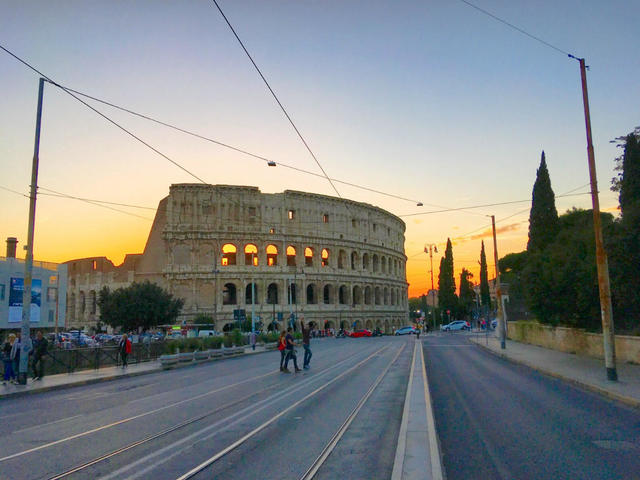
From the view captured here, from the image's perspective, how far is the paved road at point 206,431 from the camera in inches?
265

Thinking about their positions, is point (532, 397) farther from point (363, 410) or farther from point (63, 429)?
point (63, 429)

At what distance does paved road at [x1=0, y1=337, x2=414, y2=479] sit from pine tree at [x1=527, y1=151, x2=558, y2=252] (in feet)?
85.9

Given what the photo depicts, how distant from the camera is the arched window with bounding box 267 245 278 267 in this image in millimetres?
72875

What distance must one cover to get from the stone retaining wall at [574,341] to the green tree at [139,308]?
35.9 meters

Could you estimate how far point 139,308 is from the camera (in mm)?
57281

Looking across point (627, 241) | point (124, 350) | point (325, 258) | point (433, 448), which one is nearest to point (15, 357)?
point (124, 350)

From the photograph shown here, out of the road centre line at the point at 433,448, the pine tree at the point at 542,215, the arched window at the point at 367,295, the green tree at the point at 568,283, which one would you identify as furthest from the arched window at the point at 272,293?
the road centre line at the point at 433,448

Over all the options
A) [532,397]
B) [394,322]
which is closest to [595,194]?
[532,397]

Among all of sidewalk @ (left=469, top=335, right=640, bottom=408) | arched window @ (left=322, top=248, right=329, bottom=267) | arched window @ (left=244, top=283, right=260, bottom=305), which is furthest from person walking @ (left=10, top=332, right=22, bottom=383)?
Result: arched window @ (left=322, top=248, right=329, bottom=267)

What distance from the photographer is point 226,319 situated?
66.7 m

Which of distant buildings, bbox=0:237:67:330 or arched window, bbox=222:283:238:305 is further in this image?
arched window, bbox=222:283:238:305

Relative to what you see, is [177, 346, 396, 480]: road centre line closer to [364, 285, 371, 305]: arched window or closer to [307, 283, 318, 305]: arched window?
[307, 283, 318, 305]: arched window

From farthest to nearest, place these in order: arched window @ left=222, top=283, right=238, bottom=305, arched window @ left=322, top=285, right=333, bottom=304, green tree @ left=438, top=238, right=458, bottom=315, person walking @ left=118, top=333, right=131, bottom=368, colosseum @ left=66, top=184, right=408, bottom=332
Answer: green tree @ left=438, top=238, right=458, bottom=315 → arched window @ left=322, top=285, right=333, bottom=304 → arched window @ left=222, top=283, right=238, bottom=305 → colosseum @ left=66, top=184, right=408, bottom=332 → person walking @ left=118, top=333, right=131, bottom=368

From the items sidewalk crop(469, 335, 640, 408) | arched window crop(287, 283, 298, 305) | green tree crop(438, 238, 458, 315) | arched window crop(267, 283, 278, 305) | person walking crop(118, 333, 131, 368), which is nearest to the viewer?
sidewalk crop(469, 335, 640, 408)
